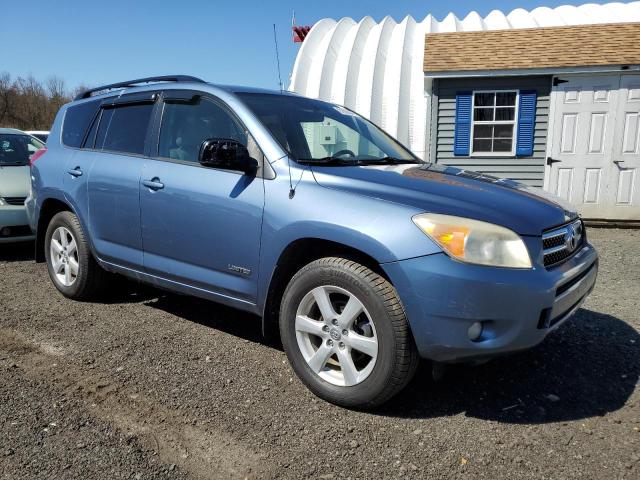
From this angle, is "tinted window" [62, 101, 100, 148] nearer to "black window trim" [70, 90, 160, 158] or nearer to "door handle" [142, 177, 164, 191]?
"black window trim" [70, 90, 160, 158]

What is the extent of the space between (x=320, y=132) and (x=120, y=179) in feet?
5.15

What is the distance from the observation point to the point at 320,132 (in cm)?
380

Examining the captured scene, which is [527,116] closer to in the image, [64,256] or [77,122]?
[77,122]

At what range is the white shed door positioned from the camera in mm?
9352

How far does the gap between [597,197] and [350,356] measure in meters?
8.64

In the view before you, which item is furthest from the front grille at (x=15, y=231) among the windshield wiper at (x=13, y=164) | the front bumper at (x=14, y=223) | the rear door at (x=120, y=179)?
the rear door at (x=120, y=179)

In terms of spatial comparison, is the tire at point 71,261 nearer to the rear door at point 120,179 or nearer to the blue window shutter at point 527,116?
the rear door at point 120,179

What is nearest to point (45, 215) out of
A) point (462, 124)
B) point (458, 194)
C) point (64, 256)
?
point (64, 256)

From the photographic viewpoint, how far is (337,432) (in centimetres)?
264

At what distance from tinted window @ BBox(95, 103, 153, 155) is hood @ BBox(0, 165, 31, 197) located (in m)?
2.77

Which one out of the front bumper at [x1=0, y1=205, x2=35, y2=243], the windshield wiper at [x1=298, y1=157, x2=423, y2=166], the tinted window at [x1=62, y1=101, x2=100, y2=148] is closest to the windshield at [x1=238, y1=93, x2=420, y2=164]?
the windshield wiper at [x1=298, y1=157, x2=423, y2=166]

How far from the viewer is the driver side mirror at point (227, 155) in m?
3.03

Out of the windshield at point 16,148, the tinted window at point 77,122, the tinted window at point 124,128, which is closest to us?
the tinted window at point 124,128

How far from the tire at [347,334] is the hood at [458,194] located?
1.46ft
